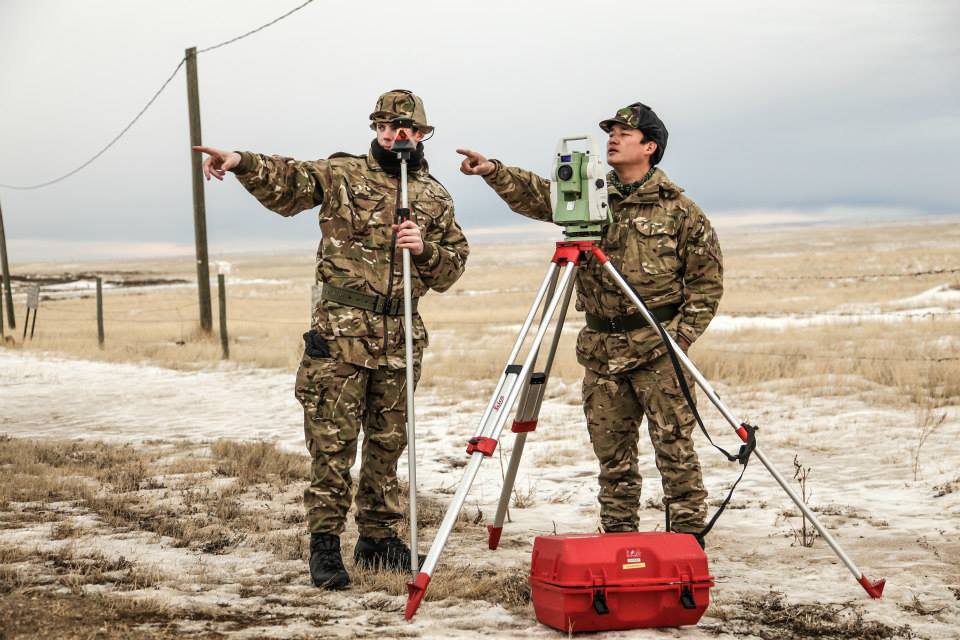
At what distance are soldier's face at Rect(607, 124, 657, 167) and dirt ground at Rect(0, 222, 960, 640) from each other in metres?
2.08

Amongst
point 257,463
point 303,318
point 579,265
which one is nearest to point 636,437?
point 579,265

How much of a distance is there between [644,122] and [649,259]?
26.3 inches

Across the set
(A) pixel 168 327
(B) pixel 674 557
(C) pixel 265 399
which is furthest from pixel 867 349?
(A) pixel 168 327

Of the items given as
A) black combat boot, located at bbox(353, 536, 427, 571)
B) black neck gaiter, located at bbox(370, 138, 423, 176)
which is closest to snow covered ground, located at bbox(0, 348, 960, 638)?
→ black combat boot, located at bbox(353, 536, 427, 571)

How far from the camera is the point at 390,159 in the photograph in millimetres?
4488

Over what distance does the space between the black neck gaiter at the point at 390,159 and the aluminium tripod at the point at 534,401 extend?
2.70ft

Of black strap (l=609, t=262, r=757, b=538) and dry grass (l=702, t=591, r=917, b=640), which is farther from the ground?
black strap (l=609, t=262, r=757, b=538)

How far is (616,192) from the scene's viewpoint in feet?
15.2

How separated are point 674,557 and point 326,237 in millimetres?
2125

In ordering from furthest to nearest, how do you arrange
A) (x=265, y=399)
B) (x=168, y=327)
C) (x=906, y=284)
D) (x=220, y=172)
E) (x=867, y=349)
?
(x=906, y=284)
(x=168, y=327)
(x=867, y=349)
(x=265, y=399)
(x=220, y=172)

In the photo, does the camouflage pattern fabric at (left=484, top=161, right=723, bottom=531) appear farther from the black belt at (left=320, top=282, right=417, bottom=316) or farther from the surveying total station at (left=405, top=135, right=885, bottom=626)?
the black belt at (left=320, top=282, right=417, bottom=316)

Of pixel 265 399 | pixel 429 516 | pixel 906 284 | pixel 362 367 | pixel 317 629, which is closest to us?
pixel 317 629

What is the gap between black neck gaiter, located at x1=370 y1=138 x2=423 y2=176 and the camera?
4.48 meters

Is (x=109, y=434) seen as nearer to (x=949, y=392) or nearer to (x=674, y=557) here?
(x=674, y=557)
